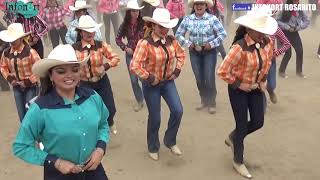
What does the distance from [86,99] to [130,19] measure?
14.5 ft

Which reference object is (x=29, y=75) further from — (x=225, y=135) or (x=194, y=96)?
(x=194, y=96)

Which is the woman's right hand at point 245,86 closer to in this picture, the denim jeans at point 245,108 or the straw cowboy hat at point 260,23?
the denim jeans at point 245,108

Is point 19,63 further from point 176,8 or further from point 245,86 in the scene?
point 176,8

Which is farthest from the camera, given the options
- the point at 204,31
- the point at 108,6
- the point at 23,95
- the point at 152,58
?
the point at 108,6

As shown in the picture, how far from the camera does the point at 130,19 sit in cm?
792

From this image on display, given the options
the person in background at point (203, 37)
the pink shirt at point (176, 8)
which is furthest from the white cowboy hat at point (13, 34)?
the pink shirt at point (176, 8)

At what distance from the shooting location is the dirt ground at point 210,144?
20.1ft

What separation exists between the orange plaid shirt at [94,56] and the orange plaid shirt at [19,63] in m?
0.69

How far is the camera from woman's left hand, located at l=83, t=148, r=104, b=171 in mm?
3750

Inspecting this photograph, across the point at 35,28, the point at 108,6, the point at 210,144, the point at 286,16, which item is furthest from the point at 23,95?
the point at 108,6

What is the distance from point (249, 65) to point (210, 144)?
1956mm

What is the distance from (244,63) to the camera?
5426 millimetres

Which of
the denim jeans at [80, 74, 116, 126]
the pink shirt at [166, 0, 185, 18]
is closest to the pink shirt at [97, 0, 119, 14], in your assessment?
the pink shirt at [166, 0, 185, 18]

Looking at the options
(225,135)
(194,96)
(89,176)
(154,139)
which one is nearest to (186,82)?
(194,96)
